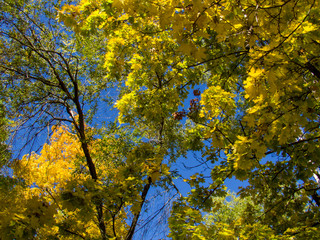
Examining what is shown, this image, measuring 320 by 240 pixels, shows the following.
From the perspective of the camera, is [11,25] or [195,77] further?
[11,25]

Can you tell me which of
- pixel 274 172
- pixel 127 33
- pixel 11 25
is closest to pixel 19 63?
pixel 11 25

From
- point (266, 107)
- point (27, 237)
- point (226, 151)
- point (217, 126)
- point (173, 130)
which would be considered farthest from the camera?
point (173, 130)

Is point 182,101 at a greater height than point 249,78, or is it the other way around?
point 182,101

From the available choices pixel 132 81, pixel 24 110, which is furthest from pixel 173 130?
pixel 24 110

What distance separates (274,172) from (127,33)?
3.56m

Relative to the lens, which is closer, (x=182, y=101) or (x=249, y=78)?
(x=249, y=78)

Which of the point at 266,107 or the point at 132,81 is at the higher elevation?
the point at 132,81

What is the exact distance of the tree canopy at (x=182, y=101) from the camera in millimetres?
2090

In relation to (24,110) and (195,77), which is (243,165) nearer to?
(195,77)

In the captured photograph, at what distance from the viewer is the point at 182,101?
4180mm

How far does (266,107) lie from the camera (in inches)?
110

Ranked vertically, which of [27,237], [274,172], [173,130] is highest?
[173,130]

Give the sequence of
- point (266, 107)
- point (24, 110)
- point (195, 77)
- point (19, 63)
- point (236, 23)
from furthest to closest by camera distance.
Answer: point (19, 63)
point (24, 110)
point (195, 77)
point (266, 107)
point (236, 23)

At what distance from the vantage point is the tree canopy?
2.09 meters
